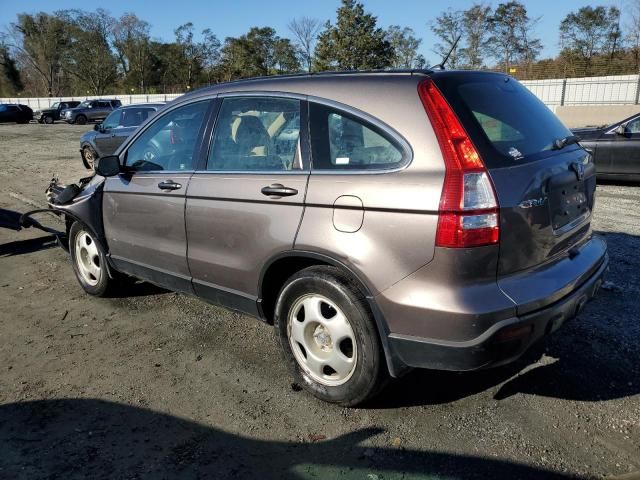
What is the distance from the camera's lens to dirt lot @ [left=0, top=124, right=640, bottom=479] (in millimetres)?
2643

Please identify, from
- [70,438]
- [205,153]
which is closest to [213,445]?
[70,438]

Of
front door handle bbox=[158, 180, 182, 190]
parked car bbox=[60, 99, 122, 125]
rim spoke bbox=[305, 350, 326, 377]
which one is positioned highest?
parked car bbox=[60, 99, 122, 125]

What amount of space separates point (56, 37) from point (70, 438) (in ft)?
291

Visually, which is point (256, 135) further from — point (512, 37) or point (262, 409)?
point (512, 37)

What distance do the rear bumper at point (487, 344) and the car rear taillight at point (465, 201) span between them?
16.3 inches

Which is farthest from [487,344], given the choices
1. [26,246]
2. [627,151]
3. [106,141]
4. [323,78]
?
[106,141]

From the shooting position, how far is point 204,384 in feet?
11.3

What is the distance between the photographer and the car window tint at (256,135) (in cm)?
323

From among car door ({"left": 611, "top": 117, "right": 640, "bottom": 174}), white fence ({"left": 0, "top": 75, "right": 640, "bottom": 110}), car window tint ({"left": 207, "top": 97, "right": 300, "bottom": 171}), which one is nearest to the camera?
car window tint ({"left": 207, "top": 97, "right": 300, "bottom": 171})

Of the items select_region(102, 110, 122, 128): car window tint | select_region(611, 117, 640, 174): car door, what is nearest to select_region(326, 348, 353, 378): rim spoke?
select_region(611, 117, 640, 174): car door

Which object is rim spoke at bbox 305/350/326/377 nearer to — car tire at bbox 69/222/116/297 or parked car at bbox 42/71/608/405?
parked car at bbox 42/71/608/405

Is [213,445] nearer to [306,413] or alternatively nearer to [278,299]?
[306,413]

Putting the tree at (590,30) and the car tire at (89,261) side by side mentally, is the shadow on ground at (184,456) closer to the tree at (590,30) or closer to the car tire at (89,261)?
the car tire at (89,261)

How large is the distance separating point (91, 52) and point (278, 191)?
283 feet
